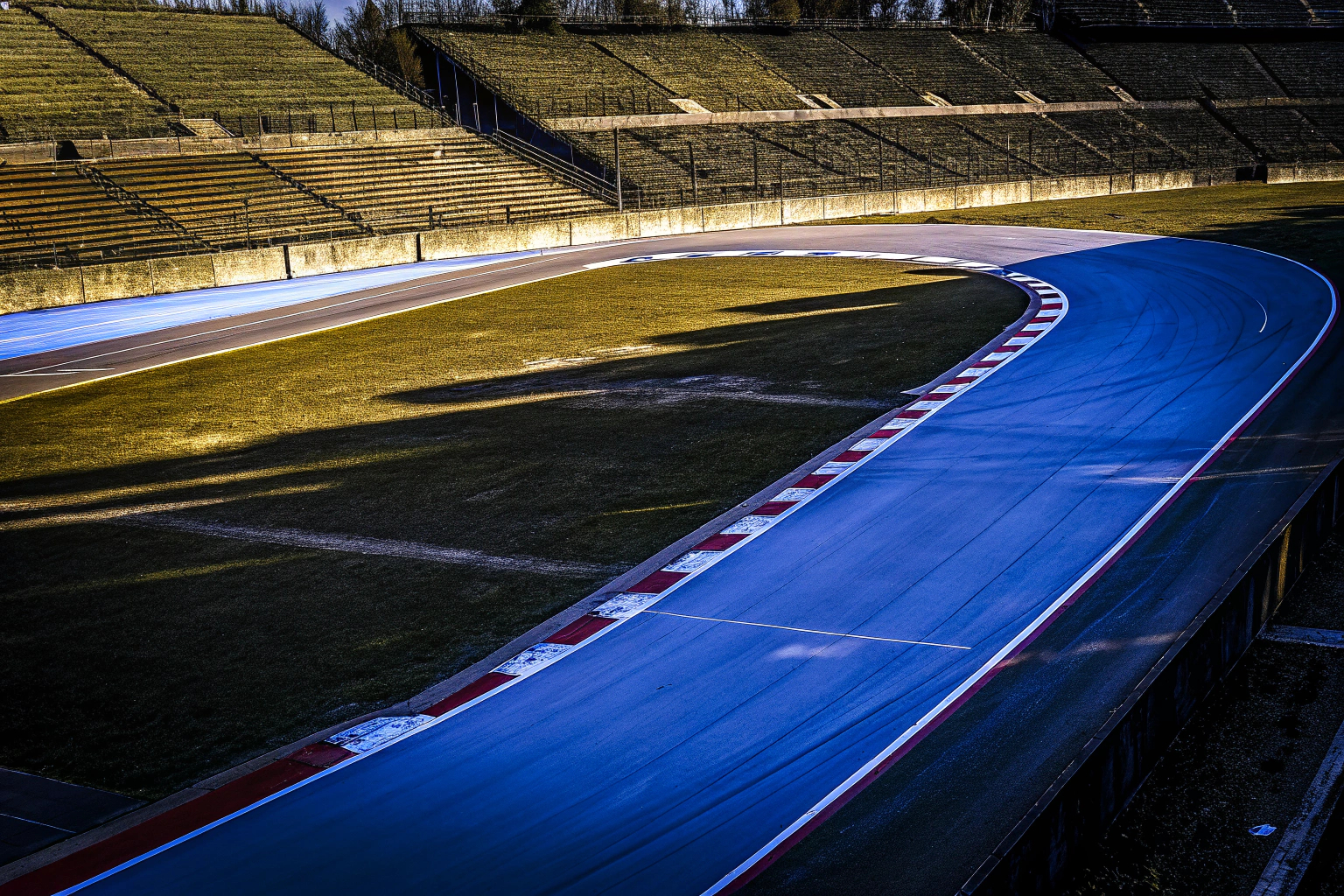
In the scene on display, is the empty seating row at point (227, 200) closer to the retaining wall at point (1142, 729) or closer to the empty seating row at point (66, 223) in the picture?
the empty seating row at point (66, 223)

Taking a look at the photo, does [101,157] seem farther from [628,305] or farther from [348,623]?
[348,623]

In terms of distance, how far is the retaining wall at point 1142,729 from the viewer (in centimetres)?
443

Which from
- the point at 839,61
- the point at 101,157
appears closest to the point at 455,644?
the point at 101,157

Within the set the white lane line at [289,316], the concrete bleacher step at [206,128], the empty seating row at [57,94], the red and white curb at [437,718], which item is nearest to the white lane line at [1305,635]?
the red and white curb at [437,718]

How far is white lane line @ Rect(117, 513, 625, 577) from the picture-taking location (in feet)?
28.5

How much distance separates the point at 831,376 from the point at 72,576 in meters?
9.16

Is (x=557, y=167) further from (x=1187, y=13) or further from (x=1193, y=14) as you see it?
(x=1193, y=14)

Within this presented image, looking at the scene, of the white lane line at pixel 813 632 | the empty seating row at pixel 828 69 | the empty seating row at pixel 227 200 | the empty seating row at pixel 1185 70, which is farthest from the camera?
the empty seating row at pixel 1185 70

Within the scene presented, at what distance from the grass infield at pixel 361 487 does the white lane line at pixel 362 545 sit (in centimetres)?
5

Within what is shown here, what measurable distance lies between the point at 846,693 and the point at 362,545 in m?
4.63

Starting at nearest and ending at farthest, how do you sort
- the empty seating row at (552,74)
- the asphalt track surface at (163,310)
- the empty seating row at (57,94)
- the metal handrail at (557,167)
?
the asphalt track surface at (163,310), the empty seating row at (57,94), the metal handrail at (557,167), the empty seating row at (552,74)

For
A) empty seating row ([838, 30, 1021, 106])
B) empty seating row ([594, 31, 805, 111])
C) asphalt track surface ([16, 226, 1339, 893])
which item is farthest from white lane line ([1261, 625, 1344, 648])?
empty seating row ([838, 30, 1021, 106])

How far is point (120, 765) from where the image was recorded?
6.04 metres

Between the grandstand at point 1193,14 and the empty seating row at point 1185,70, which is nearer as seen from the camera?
the empty seating row at point 1185,70
